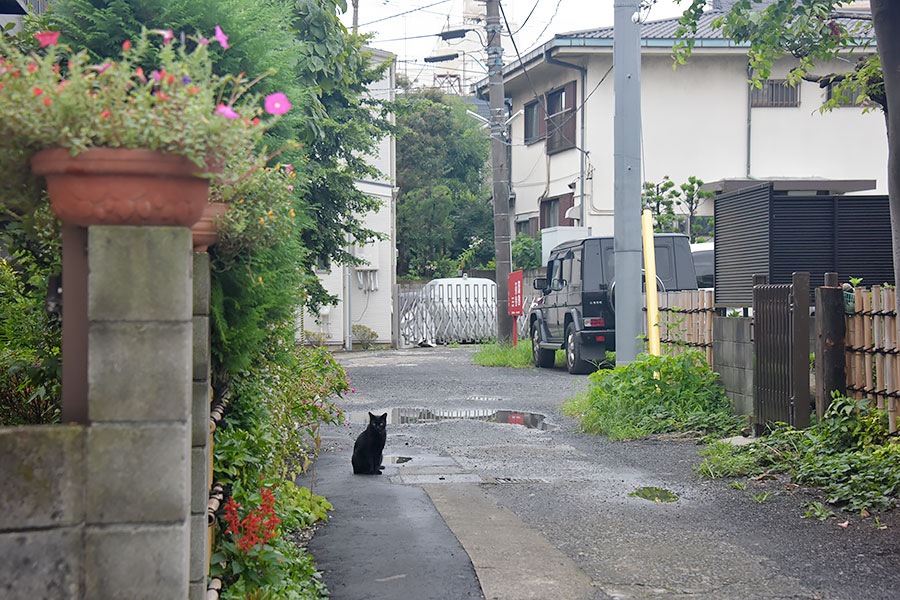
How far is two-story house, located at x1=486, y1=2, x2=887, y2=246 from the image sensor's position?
77.5ft

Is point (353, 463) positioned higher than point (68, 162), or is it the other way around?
point (68, 162)

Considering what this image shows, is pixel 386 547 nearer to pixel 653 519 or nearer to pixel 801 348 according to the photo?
pixel 653 519

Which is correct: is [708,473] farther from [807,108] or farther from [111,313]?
[807,108]

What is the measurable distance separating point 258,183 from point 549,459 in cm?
539

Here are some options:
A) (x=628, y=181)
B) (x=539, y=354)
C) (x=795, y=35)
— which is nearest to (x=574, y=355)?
(x=539, y=354)

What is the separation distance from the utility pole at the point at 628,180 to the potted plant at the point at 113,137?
26.9ft

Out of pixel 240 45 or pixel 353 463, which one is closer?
pixel 240 45

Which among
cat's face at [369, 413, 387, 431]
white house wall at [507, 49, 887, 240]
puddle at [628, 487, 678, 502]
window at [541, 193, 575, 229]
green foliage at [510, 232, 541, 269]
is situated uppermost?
white house wall at [507, 49, 887, 240]

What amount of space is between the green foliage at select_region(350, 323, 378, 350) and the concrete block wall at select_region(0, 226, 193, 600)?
78.2 ft

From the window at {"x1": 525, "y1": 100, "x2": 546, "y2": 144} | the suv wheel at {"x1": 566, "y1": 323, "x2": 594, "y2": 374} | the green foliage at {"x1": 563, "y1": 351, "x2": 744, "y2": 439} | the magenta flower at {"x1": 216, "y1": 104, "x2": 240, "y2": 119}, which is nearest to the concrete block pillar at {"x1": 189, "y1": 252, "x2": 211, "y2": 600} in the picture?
the magenta flower at {"x1": 216, "y1": 104, "x2": 240, "y2": 119}

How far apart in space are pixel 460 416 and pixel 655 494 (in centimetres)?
486

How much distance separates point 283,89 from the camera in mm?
4652

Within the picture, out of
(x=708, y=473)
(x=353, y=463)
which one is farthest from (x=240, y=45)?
(x=708, y=473)

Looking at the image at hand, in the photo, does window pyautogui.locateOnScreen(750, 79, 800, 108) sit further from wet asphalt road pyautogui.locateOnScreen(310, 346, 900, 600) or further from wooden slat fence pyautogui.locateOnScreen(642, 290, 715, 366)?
wet asphalt road pyautogui.locateOnScreen(310, 346, 900, 600)
